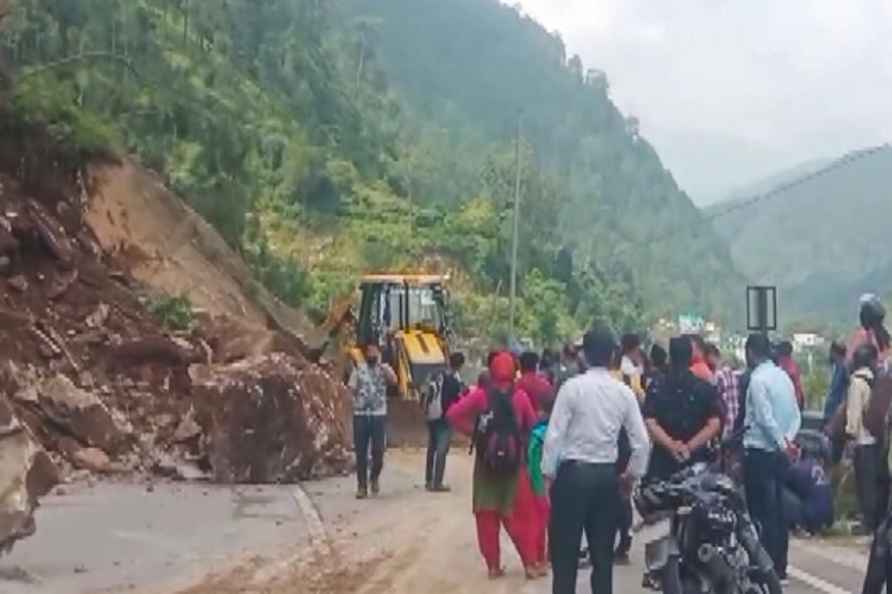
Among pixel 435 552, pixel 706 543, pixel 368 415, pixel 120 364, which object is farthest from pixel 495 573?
pixel 120 364

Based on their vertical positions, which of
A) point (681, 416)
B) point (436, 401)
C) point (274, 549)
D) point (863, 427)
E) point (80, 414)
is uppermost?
point (681, 416)

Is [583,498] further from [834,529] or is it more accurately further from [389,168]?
[389,168]

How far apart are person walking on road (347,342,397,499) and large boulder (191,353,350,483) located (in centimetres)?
110

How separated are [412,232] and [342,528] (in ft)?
214

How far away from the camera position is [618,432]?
1015 centimetres

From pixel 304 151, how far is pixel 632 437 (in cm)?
7325

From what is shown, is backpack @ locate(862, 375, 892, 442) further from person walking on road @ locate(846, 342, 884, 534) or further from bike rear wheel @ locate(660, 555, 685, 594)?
bike rear wheel @ locate(660, 555, 685, 594)

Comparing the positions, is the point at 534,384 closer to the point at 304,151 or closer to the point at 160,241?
the point at 160,241

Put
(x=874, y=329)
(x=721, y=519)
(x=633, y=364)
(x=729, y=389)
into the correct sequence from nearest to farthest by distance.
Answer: (x=721, y=519)
(x=874, y=329)
(x=729, y=389)
(x=633, y=364)

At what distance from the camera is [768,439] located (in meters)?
12.5

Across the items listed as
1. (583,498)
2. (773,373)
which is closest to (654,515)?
(583,498)

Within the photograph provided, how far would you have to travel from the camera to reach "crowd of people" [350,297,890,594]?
33.2 feet

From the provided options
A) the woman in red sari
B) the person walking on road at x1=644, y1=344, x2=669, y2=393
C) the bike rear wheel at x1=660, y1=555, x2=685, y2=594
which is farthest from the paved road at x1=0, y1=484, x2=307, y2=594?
the bike rear wheel at x1=660, y1=555, x2=685, y2=594

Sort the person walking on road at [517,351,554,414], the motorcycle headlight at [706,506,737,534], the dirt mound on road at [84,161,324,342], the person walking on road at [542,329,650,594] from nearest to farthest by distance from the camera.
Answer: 1. the motorcycle headlight at [706,506,737,534]
2. the person walking on road at [542,329,650,594]
3. the person walking on road at [517,351,554,414]
4. the dirt mound on road at [84,161,324,342]
